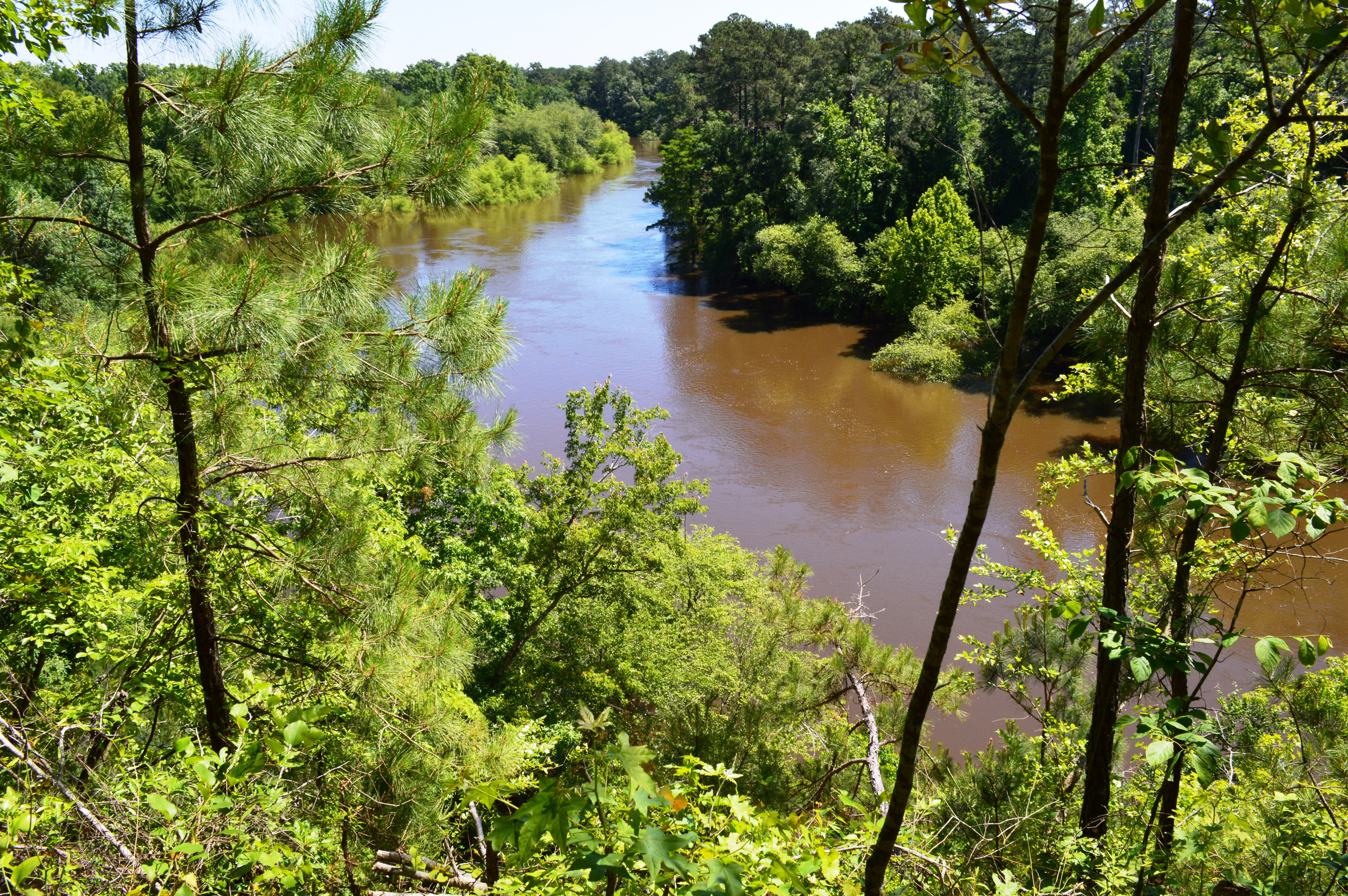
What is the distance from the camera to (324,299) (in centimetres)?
375

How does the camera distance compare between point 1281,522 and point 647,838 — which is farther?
point 1281,522

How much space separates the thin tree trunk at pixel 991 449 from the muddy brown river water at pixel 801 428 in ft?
11.2

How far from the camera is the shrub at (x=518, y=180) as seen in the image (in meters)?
39.4

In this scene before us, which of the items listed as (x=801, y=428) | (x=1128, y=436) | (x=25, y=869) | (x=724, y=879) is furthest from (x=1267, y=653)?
(x=801, y=428)

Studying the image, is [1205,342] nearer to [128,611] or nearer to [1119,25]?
[1119,25]

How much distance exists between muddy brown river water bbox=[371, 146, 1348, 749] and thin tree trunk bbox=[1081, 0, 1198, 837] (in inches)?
130

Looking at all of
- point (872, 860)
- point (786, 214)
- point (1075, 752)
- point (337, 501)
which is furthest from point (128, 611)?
point (786, 214)

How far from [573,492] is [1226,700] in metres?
7.22

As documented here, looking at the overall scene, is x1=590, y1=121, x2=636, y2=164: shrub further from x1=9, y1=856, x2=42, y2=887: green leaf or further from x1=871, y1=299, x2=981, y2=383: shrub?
x1=9, y1=856, x2=42, y2=887: green leaf

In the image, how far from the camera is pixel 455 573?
30.1ft

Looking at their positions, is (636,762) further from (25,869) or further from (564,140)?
(564,140)

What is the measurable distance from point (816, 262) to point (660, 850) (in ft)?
83.2

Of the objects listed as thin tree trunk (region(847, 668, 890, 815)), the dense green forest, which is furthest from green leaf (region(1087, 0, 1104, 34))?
thin tree trunk (region(847, 668, 890, 815))

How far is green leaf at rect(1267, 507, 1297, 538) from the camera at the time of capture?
1.44m
